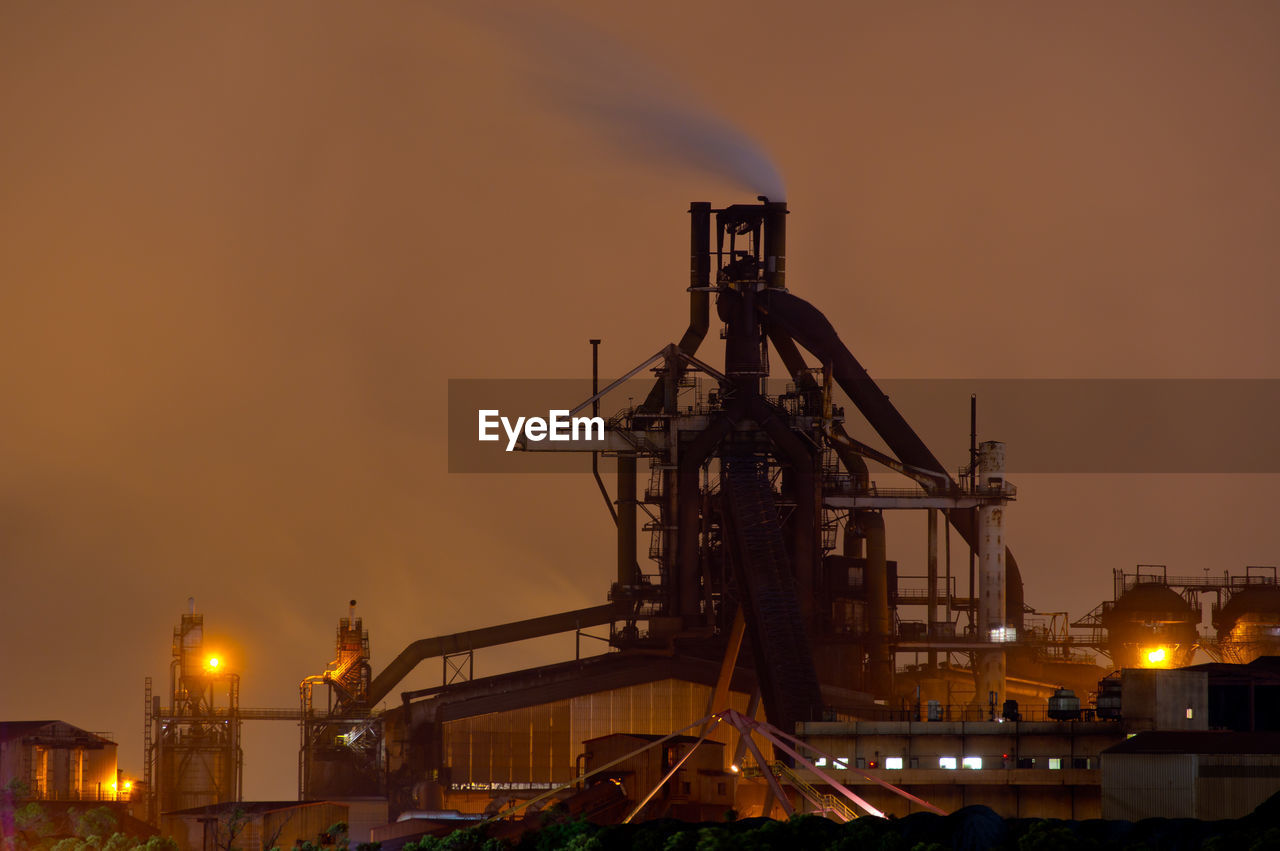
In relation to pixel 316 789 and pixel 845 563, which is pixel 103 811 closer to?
pixel 316 789

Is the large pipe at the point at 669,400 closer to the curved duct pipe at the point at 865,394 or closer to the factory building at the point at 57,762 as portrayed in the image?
the curved duct pipe at the point at 865,394

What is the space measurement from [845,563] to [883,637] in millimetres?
4566

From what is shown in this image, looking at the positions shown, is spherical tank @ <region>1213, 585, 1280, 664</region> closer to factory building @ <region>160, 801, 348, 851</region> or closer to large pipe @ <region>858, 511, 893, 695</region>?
large pipe @ <region>858, 511, 893, 695</region>

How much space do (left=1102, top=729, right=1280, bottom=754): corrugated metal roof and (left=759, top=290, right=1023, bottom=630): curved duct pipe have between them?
35.1 meters

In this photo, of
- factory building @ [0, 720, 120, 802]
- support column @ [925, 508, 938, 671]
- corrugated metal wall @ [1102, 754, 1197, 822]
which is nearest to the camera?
corrugated metal wall @ [1102, 754, 1197, 822]

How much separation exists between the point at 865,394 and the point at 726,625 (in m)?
15.6

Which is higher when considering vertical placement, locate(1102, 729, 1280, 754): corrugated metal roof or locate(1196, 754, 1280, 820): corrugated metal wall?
locate(1102, 729, 1280, 754): corrugated metal roof

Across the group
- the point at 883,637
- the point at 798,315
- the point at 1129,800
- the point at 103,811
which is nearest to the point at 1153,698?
the point at 1129,800

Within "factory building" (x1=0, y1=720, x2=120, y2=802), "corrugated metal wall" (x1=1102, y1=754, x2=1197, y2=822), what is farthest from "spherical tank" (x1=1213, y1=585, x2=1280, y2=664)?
"factory building" (x1=0, y1=720, x2=120, y2=802)

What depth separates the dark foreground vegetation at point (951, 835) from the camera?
75875mm

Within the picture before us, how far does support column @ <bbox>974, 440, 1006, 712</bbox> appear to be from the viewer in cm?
12769

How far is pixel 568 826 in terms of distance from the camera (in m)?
91.2

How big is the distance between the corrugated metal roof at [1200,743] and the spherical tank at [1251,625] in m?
42.4

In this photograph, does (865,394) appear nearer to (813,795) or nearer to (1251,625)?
(1251,625)
